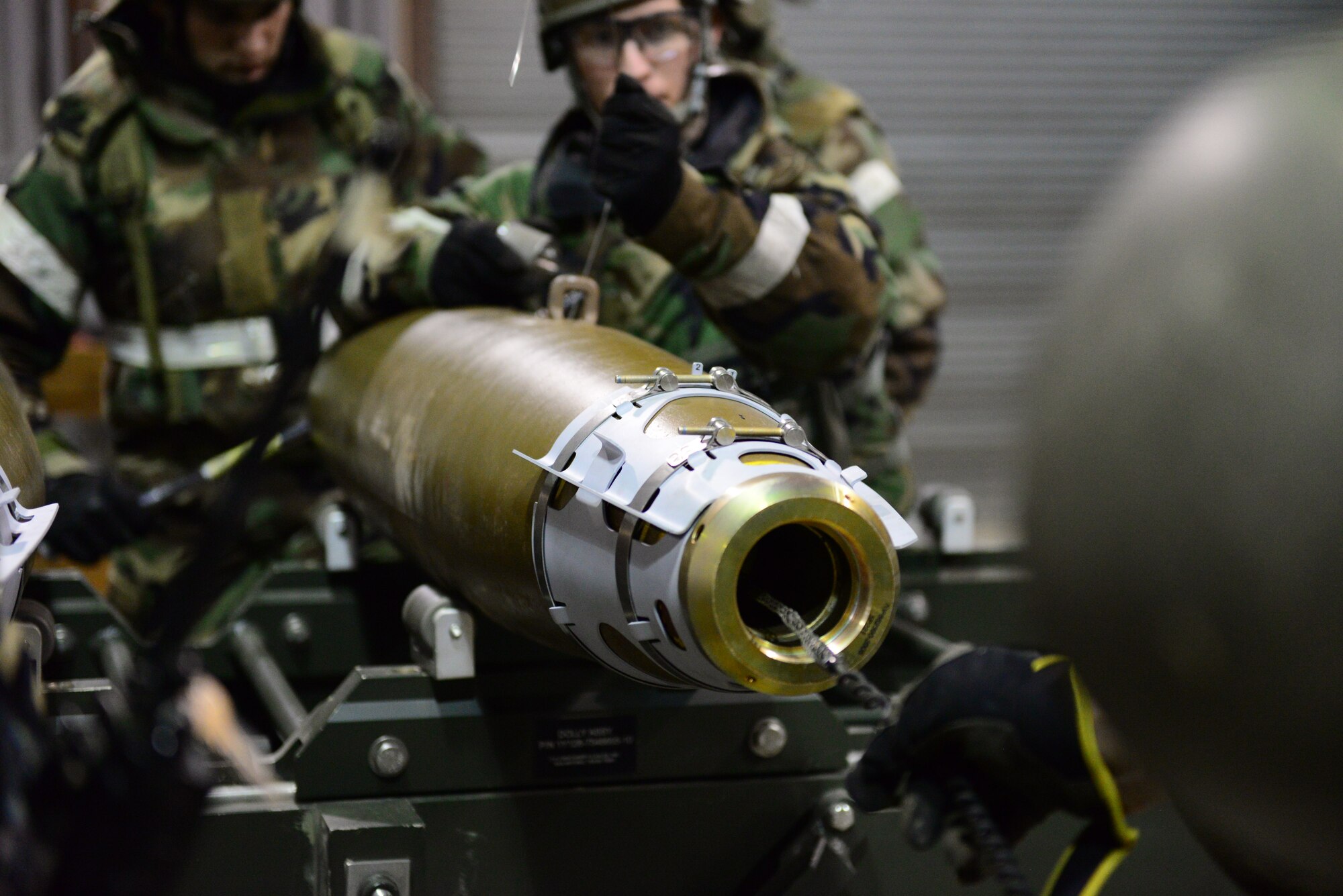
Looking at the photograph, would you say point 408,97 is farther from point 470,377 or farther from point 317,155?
point 470,377

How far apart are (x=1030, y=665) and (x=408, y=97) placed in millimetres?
2118

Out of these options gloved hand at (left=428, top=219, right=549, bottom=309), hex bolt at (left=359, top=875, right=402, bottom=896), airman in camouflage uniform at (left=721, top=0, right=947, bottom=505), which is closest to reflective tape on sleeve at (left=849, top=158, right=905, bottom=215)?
airman in camouflage uniform at (left=721, top=0, right=947, bottom=505)

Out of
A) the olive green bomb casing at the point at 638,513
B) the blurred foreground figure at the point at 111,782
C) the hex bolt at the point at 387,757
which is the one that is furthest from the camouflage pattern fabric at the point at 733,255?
the blurred foreground figure at the point at 111,782

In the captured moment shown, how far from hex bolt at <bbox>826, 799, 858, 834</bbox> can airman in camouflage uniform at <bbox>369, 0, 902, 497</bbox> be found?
0.52 meters

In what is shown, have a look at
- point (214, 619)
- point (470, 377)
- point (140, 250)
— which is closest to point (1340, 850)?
point (470, 377)

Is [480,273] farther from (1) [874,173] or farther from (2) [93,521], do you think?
(1) [874,173]

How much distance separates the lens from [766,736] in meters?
1.44

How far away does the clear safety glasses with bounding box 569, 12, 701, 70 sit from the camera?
1834 millimetres

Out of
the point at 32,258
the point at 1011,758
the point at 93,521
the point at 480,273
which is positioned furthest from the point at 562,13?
the point at 1011,758

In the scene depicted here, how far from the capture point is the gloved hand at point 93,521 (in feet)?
6.78

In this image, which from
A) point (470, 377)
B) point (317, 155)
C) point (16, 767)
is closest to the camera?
point (16, 767)

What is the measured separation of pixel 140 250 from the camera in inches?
98.4

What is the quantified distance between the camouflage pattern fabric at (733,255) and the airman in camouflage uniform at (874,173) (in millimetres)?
634

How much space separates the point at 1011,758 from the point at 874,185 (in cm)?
→ 199
